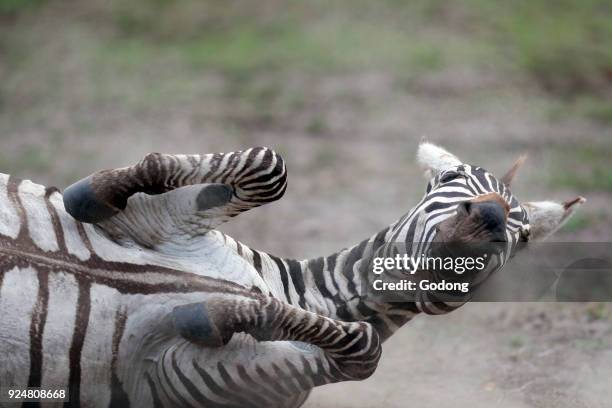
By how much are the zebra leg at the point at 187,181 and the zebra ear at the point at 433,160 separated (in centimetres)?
80

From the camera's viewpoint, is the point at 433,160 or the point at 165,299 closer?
the point at 165,299

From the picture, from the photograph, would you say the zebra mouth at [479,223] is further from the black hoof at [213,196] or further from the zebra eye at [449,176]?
the black hoof at [213,196]

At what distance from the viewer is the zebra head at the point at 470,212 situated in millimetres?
3492

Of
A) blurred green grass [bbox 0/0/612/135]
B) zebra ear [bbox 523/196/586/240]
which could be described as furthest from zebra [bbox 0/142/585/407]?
blurred green grass [bbox 0/0/612/135]

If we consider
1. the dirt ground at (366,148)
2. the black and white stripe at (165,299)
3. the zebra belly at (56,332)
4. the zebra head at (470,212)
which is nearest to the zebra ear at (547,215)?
the zebra head at (470,212)

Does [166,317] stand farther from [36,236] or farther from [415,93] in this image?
[415,93]

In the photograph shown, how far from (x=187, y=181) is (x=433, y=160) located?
4.12 ft

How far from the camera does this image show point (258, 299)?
370cm

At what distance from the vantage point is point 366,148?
31.2 ft

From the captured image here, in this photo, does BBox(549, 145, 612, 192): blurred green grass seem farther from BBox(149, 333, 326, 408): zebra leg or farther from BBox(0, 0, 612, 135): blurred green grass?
BBox(149, 333, 326, 408): zebra leg

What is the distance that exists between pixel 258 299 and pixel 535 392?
204 centimetres

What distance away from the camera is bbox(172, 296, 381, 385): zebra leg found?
3475mm

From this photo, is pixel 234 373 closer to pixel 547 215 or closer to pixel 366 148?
pixel 547 215

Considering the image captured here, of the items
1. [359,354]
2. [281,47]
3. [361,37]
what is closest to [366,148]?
[281,47]
